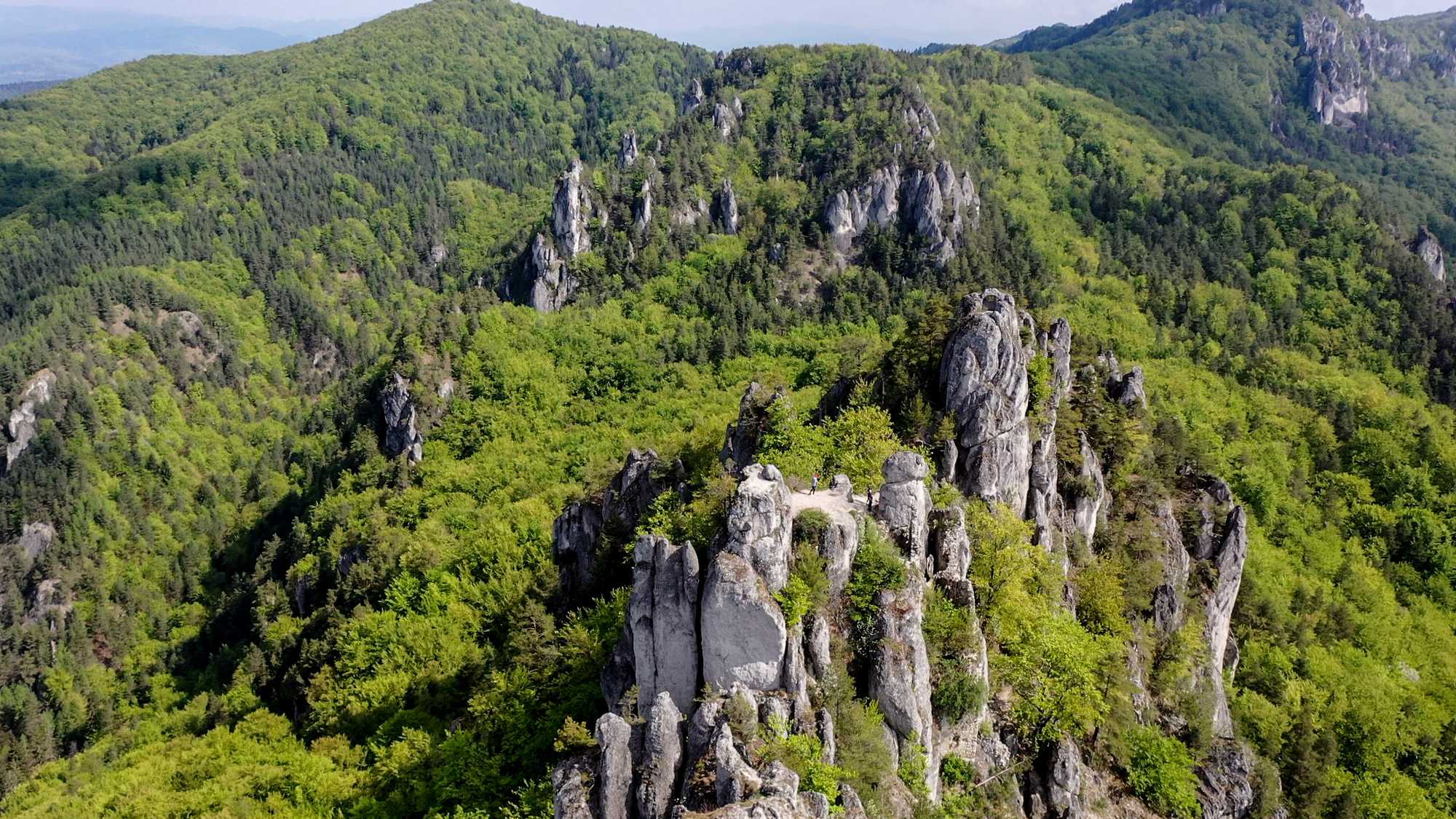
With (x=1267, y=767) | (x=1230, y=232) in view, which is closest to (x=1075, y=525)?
(x=1267, y=767)

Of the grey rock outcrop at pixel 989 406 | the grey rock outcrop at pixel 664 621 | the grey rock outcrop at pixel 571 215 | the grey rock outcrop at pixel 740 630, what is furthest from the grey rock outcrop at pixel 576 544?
the grey rock outcrop at pixel 571 215

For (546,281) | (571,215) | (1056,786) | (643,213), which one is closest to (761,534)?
(1056,786)

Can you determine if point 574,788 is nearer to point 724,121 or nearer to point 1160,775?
point 1160,775

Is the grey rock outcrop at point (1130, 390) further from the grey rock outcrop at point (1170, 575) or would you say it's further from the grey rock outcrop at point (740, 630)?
the grey rock outcrop at point (740, 630)

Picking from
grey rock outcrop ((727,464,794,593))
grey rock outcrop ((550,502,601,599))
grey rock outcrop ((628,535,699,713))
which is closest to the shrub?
grey rock outcrop ((727,464,794,593))

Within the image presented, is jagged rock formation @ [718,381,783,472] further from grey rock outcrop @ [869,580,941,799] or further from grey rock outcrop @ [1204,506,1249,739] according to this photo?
grey rock outcrop @ [1204,506,1249,739]

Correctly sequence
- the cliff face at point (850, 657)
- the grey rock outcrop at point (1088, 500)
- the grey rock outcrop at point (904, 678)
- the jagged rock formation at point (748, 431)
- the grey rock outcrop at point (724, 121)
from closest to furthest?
the cliff face at point (850, 657) → the grey rock outcrop at point (904, 678) → the grey rock outcrop at point (1088, 500) → the jagged rock formation at point (748, 431) → the grey rock outcrop at point (724, 121)

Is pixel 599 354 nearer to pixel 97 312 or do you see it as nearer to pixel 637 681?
pixel 637 681
